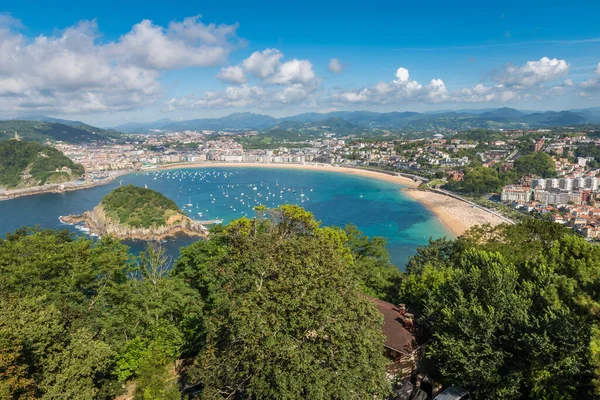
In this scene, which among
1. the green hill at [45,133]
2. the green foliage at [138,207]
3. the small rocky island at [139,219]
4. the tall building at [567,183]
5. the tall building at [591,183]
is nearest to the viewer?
the small rocky island at [139,219]

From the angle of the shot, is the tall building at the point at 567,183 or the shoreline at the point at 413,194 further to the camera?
the tall building at the point at 567,183

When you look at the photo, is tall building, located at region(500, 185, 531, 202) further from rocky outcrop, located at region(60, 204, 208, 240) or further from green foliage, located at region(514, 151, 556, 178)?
rocky outcrop, located at region(60, 204, 208, 240)

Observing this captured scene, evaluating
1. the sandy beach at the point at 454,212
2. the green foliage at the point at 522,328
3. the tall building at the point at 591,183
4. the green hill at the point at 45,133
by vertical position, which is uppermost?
the green hill at the point at 45,133

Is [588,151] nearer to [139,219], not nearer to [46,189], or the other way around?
[139,219]

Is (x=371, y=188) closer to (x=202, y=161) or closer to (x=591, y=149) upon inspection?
(x=591, y=149)

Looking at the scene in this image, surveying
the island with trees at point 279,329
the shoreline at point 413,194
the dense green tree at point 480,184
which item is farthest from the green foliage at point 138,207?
the dense green tree at point 480,184

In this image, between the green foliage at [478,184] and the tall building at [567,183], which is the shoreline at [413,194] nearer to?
the green foliage at [478,184]
